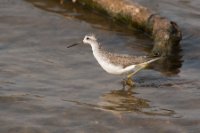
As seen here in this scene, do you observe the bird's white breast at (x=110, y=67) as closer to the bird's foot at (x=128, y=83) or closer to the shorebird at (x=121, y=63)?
the shorebird at (x=121, y=63)

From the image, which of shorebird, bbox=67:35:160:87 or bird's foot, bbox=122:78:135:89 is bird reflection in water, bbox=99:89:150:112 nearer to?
bird's foot, bbox=122:78:135:89

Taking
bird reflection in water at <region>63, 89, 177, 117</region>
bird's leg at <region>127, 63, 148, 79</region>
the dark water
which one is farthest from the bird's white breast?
bird reflection in water at <region>63, 89, 177, 117</region>

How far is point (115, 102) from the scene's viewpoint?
33.9 ft

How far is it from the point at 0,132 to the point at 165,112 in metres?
2.79

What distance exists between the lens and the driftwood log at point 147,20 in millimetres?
12336

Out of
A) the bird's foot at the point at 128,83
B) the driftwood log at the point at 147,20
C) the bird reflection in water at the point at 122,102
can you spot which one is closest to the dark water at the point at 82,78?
the bird reflection in water at the point at 122,102

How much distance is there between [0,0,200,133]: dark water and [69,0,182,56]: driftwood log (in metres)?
0.24

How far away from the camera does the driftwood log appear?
1234 cm

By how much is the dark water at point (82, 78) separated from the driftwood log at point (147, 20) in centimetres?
24

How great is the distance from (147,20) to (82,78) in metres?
2.84

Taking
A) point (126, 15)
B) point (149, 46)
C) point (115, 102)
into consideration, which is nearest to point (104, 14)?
point (126, 15)

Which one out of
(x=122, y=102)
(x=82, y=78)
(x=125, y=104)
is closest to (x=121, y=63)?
(x=82, y=78)

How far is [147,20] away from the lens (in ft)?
43.6

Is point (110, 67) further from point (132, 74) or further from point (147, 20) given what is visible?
point (147, 20)
